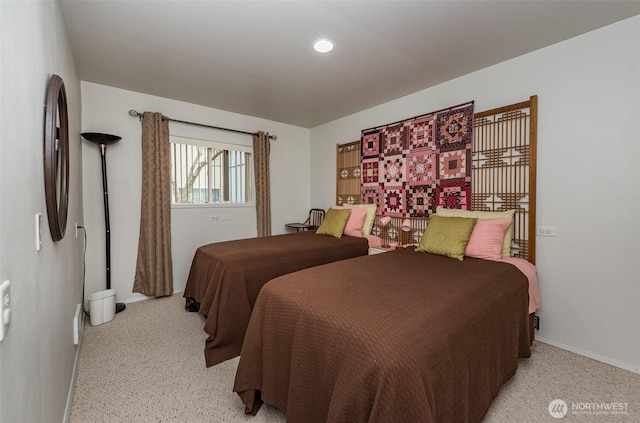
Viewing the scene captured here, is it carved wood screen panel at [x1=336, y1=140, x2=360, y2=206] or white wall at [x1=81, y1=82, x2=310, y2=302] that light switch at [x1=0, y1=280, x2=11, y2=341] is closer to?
white wall at [x1=81, y1=82, x2=310, y2=302]

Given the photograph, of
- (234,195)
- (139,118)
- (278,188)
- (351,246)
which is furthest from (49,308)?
(278,188)

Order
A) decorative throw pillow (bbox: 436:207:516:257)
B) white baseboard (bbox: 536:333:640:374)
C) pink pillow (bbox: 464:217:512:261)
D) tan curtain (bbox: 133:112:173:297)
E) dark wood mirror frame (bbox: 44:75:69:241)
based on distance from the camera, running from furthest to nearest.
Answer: tan curtain (bbox: 133:112:173:297) → decorative throw pillow (bbox: 436:207:516:257) → pink pillow (bbox: 464:217:512:261) → white baseboard (bbox: 536:333:640:374) → dark wood mirror frame (bbox: 44:75:69:241)

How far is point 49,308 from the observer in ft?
4.06

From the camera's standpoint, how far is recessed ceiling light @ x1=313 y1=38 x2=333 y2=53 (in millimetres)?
2262

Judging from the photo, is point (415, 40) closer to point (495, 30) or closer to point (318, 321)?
point (495, 30)

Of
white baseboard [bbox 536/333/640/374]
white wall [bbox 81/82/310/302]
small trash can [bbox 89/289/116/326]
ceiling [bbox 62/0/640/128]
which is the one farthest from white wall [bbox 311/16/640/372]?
small trash can [bbox 89/289/116/326]

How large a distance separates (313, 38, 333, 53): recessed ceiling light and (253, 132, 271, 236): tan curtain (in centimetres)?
213

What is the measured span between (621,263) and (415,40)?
2331 millimetres

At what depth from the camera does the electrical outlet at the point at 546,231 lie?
2373 millimetres

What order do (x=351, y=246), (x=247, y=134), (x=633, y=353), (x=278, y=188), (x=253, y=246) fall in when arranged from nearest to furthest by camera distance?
1. (x=633, y=353)
2. (x=253, y=246)
3. (x=351, y=246)
4. (x=247, y=134)
5. (x=278, y=188)

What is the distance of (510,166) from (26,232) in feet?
10.7

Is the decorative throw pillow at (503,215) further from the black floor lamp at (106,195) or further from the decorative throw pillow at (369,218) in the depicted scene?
the black floor lamp at (106,195)

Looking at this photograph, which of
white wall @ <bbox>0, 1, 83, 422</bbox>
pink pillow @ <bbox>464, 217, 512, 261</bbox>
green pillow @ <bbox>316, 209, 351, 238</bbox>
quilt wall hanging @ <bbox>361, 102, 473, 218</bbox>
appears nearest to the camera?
white wall @ <bbox>0, 1, 83, 422</bbox>

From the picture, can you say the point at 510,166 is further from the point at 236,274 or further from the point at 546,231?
the point at 236,274
